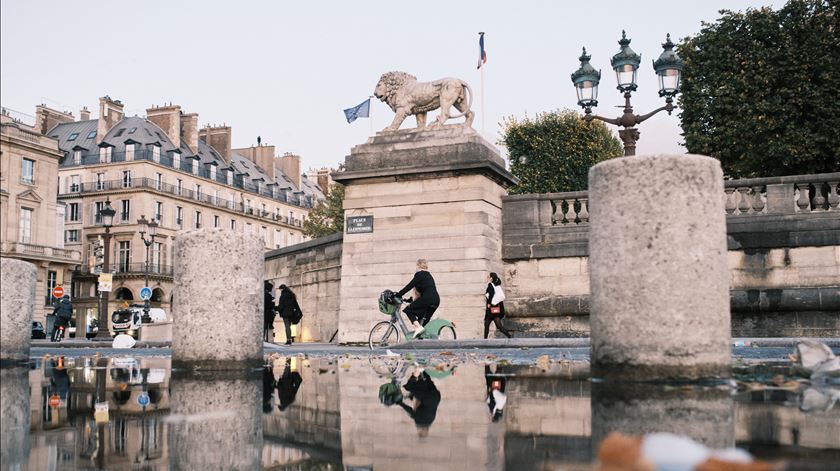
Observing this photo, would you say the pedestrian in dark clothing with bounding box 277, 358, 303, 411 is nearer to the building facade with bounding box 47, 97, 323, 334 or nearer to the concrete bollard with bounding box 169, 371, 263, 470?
the concrete bollard with bounding box 169, 371, 263, 470

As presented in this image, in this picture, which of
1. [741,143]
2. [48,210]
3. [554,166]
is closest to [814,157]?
[741,143]

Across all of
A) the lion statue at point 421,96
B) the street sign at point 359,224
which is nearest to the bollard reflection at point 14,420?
the street sign at point 359,224

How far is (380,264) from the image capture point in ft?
61.6

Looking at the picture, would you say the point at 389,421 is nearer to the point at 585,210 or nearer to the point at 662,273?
the point at 662,273

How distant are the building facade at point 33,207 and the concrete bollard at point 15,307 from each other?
55.9m

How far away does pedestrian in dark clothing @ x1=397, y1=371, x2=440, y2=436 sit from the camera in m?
4.69

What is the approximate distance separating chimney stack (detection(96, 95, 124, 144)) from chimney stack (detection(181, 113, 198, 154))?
18.6 ft

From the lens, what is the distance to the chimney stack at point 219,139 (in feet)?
297

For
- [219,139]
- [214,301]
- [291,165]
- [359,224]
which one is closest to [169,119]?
[219,139]

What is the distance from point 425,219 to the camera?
60.7 feet

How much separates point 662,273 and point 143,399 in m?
3.56

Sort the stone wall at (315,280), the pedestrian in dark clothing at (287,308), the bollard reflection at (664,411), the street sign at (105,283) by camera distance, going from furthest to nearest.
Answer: the street sign at (105,283) → the stone wall at (315,280) → the pedestrian in dark clothing at (287,308) → the bollard reflection at (664,411)

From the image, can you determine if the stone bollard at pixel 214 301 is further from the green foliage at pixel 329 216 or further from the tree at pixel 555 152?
the green foliage at pixel 329 216

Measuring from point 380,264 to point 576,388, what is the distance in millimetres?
12585
